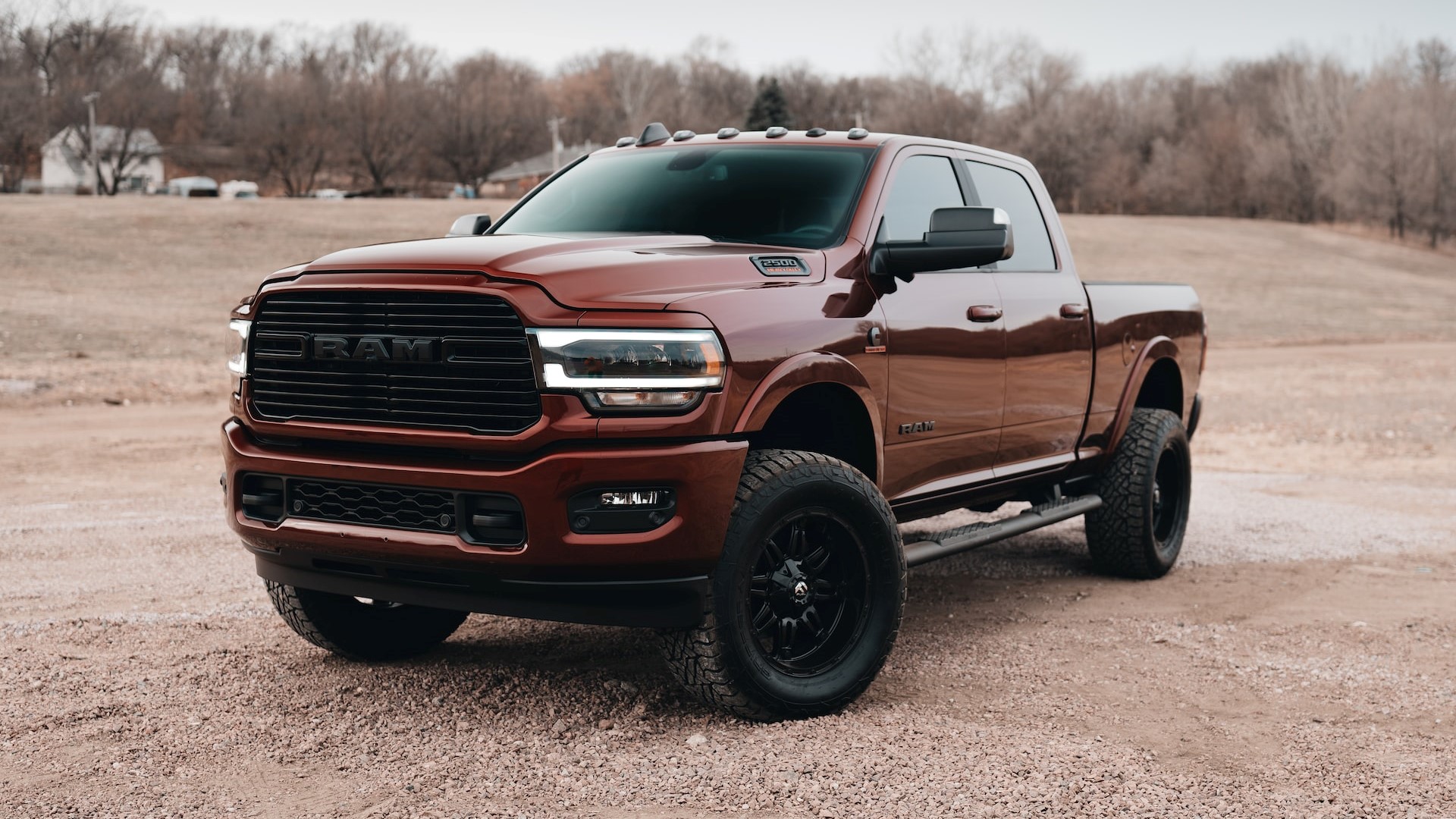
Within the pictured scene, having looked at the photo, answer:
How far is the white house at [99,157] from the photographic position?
254 ft

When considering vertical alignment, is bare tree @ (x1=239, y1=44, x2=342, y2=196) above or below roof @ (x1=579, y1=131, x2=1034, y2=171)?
above

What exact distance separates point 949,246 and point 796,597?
136 cm

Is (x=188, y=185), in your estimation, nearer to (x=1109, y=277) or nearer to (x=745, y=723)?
(x=1109, y=277)

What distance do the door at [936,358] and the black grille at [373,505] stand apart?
5.55 ft

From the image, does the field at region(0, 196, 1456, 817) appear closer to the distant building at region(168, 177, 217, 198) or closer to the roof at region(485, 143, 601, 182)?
the distant building at region(168, 177, 217, 198)

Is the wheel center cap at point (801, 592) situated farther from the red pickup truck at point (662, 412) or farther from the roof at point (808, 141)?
the roof at point (808, 141)

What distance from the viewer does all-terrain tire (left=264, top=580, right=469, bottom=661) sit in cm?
504

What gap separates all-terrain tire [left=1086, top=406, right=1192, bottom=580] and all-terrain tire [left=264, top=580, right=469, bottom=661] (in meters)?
3.37

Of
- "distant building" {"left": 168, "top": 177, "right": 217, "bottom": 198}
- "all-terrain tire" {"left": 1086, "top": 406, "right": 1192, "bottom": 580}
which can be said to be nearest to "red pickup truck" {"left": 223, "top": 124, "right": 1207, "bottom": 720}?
"all-terrain tire" {"left": 1086, "top": 406, "right": 1192, "bottom": 580}

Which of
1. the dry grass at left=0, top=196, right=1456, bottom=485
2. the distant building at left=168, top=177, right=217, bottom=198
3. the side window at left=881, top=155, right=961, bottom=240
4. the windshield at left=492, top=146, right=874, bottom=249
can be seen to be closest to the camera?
the windshield at left=492, top=146, right=874, bottom=249

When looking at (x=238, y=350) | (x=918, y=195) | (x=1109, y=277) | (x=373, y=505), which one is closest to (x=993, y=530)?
(x=918, y=195)

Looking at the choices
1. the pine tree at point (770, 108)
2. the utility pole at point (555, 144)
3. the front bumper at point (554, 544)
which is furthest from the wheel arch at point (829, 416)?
the pine tree at point (770, 108)

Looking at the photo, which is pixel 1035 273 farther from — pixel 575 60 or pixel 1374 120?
pixel 575 60

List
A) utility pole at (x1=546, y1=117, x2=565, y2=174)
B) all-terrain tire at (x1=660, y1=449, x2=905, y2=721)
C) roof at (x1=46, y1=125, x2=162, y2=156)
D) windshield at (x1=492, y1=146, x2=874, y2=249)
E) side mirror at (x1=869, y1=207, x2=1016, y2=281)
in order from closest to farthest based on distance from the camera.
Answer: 1. all-terrain tire at (x1=660, y1=449, x2=905, y2=721)
2. side mirror at (x1=869, y1=207, x2=1016, y2=281)
3. windshield at (x1=492, y1=146, x2=874, y2=249)
4. roof at (x1=46, y1=125, x2=162, y2=156)
5. utility pole at (x1=546, y1=117, x2=565, y2=174)
